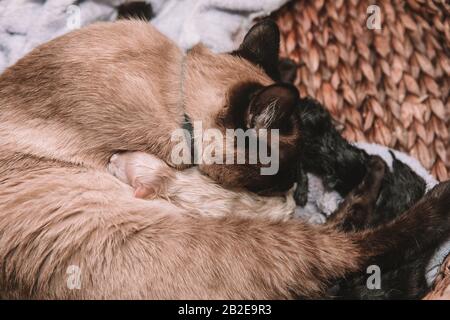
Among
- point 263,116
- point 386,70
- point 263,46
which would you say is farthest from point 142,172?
point 386,70

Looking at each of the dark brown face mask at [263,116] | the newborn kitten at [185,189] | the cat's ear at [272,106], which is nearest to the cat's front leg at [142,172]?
the newborn kitten at [185,189]

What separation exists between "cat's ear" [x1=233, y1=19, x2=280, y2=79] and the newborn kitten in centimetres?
41

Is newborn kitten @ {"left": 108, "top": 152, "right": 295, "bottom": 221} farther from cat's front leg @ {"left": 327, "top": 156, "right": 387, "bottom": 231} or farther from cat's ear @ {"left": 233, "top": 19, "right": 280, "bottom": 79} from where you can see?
cat's ear @ {"left": 233, "top": 19, "right": 280, "bottom": 79}

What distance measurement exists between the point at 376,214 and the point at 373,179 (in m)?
0.13

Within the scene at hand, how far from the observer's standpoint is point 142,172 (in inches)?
60.1

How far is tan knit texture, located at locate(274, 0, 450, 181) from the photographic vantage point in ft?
6.43

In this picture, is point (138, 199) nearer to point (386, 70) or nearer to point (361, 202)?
point (361, 202)

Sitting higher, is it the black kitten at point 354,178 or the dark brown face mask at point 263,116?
the dark brown face mask at point 263,116

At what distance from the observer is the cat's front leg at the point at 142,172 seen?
153 cm

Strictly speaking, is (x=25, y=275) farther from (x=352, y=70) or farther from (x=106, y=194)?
(x=352, y=70)

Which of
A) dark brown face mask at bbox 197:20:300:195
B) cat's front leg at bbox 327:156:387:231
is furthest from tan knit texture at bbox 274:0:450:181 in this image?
dark brown face mask at bbox 197:20:300:195

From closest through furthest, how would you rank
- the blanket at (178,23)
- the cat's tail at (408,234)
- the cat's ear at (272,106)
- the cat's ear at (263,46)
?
1. the cat's ear at (272,106)
2. the cat's tail at (408,234)
3. the cat's ear at (263,46)
4. the blanket at (178,23)

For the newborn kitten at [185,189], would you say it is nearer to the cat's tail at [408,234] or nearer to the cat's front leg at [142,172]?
the cat's front leg at [142,172]
